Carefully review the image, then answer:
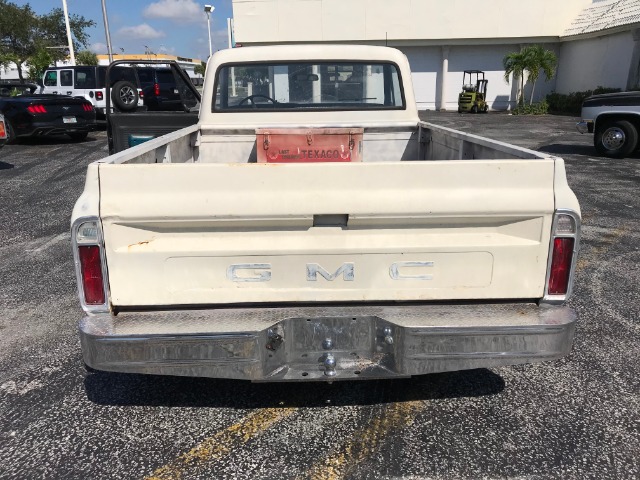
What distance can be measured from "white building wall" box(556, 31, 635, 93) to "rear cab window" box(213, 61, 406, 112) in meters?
21.6

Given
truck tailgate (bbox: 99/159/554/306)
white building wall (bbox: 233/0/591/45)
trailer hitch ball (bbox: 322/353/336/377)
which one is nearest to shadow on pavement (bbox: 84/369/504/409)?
trailer hitch ball (bbox: 322/353/336/377)

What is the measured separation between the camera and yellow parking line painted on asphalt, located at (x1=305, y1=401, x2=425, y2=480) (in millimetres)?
2578

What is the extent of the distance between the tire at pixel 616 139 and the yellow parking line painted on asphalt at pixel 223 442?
11.3m

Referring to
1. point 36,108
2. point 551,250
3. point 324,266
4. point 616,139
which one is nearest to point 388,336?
point 324,266

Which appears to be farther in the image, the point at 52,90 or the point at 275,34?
the point at 275,34

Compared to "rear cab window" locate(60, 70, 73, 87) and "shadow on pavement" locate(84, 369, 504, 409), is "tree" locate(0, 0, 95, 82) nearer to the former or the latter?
"rear cab window" locate(60, 70, 73, 87)

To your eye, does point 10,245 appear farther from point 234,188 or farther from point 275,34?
point 275,34

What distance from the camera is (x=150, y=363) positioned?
2.50m

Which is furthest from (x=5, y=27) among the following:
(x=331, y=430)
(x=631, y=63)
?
(x=331, y=430)

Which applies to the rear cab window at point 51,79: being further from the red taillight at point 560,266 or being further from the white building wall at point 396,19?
the red taillight at point 560,266

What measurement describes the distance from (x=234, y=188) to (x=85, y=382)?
1.80m

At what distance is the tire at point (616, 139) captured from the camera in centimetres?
1151

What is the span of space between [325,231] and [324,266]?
0.17 meters

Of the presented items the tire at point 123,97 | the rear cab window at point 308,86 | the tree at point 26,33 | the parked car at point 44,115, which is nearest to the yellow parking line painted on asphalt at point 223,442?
the rear cab window at point 308,86
